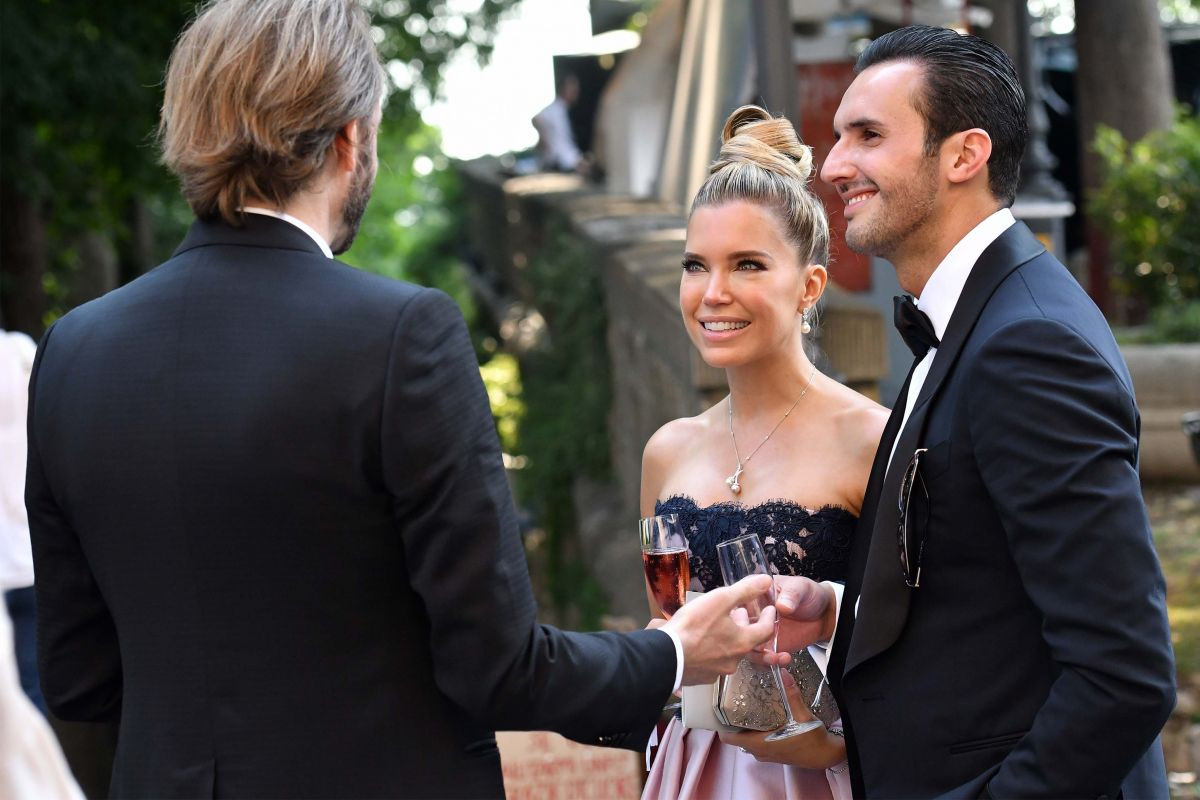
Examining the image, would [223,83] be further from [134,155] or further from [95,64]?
[134,155]

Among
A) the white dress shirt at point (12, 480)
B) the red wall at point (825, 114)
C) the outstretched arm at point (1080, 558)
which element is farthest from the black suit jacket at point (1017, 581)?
the red wall at point (825, 114)

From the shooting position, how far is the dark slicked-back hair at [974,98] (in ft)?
8.84

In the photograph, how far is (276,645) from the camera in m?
2.24

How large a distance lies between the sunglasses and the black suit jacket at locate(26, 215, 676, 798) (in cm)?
56

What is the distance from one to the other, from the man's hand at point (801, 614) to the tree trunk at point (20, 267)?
454 inches

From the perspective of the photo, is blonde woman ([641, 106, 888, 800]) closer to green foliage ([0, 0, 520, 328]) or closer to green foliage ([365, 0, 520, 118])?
green foliage ([0, 0, 520, 328])

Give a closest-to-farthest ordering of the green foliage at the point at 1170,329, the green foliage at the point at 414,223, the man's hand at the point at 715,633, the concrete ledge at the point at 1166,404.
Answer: the man's hand at the point at 715,633
the concrete ledge at the point at 1166,404
the green foliage at the point at 1170,329
the green foliage at the point at 414,223

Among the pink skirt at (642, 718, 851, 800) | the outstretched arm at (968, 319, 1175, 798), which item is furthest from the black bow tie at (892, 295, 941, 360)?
the pink skirt at (642, 718, 851, 800)

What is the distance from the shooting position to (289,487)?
7.18ft

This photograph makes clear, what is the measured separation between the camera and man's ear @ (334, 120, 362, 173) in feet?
7.72

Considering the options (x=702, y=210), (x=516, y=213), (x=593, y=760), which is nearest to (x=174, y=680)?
(x=702, y=210)

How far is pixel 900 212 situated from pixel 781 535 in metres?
0.92

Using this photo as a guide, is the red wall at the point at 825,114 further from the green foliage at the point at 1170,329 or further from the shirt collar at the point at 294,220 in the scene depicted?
the shirt collar at the point at 294,220

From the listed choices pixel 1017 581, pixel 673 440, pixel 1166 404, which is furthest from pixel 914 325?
pixel 1166 404
